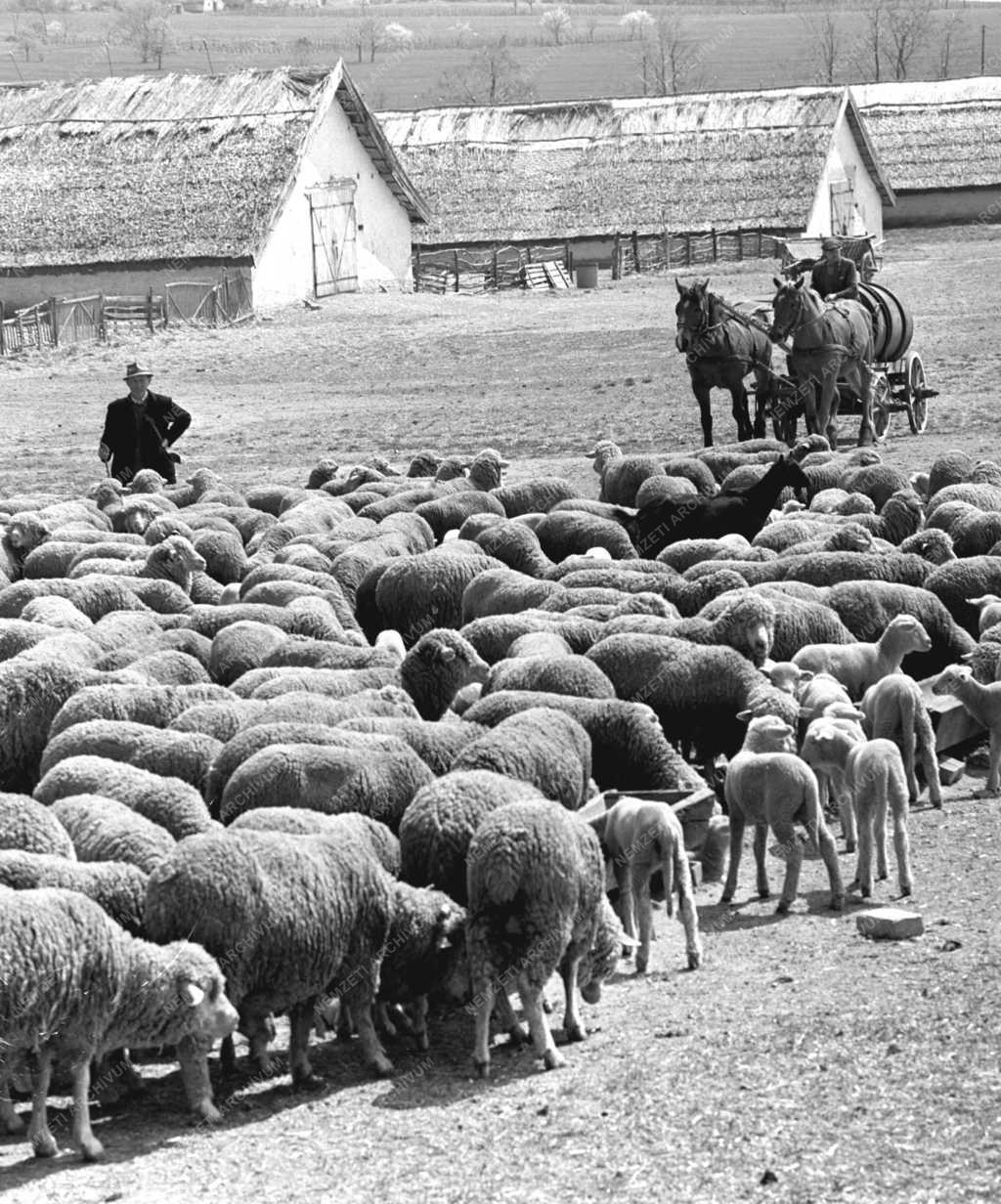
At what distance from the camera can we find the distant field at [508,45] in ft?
332

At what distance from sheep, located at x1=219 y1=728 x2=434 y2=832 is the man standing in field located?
9551 mm

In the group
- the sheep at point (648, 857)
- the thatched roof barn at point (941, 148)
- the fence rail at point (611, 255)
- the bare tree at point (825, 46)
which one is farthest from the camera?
the bare tree at point (825, 46)

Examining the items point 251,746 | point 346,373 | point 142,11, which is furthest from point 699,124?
point 142,11

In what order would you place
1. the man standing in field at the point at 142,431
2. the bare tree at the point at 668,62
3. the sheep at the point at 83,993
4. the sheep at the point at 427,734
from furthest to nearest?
the bare tree at the point at 668,62 → the man standing in field at the point at 142,431 → the sheep at the point at 427,734 → the sheep at the point at 83,993

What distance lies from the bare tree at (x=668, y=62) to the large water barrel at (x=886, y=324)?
76.1m

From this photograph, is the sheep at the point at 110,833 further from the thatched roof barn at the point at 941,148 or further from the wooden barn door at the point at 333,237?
the thatched roof barn at the point at 941,148

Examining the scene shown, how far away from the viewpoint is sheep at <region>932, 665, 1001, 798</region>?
Answer: 9828 millimetres

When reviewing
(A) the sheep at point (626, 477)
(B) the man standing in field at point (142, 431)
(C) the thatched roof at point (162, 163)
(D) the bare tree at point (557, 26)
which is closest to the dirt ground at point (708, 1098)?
(A) the sheep at point (626, 477)

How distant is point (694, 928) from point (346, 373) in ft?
66.6

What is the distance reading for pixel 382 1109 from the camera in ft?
21.4

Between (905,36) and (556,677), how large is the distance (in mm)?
100439

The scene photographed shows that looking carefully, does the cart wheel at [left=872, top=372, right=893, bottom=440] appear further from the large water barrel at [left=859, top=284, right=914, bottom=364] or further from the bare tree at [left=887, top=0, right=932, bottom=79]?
the bare tree at [left=887, top=0, right=932, bottom=79]

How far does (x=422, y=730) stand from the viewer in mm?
8688

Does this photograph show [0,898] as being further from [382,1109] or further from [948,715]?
[948,715]
